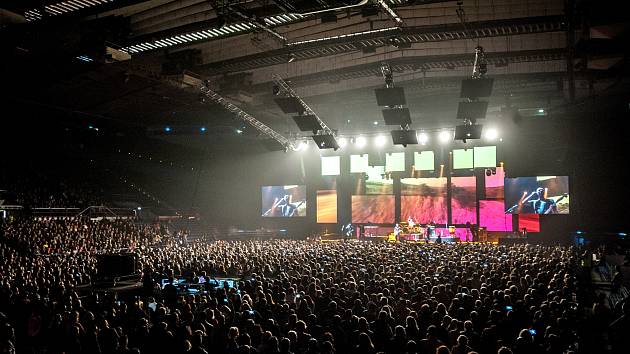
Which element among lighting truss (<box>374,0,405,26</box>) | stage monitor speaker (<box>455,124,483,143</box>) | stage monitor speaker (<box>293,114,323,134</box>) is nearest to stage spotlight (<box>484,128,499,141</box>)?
stage monitor speaker (<box>455,124,483,143</box>)

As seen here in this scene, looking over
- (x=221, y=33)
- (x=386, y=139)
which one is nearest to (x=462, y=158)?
(x=386, y=139)

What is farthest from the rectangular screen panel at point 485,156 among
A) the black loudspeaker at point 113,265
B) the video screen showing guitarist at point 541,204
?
the black loudspeaker at point 113,265

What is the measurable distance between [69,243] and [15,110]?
1474 centimetres

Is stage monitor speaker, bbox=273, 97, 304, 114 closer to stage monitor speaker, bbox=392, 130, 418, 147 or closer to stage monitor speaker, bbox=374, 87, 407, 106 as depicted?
stage monitor speaker, bbox=374, 87, 407, 106

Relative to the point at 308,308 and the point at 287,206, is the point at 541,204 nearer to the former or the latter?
the point at 287,206

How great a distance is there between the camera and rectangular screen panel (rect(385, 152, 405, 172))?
3297 cm

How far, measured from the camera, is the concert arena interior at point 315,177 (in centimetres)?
916

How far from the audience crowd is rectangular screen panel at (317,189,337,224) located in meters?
17.4

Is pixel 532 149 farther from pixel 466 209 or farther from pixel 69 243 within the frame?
pixel 69 243

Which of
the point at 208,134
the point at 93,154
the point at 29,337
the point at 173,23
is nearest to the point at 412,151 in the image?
the point at 208,134

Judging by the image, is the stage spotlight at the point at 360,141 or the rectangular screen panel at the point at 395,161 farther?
the rectangular screen panel at the point at 395,161

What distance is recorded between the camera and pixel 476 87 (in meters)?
16.4

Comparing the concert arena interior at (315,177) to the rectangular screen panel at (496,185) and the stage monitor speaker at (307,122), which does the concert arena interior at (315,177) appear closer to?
the stage monitor speaker at (307,122)

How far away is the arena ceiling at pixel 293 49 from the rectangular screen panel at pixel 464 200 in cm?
478
